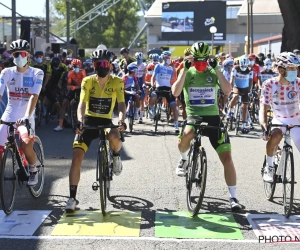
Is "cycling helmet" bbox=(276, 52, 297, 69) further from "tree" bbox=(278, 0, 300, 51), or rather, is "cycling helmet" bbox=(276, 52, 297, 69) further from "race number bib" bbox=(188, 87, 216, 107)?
"tree" bbox=(278, 0, 300, 51)

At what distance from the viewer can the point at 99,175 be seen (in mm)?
7488

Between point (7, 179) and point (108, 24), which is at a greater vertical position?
point (108, 24)

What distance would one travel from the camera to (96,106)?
8039 millimetres

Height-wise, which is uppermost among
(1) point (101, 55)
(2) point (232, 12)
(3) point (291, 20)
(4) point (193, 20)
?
(2) point (232, 12)

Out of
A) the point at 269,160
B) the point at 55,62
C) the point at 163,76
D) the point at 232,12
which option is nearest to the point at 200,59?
the point at 269,160

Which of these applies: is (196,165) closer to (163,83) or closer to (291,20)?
(163,83)

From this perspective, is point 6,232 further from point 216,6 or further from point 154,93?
point 216,6

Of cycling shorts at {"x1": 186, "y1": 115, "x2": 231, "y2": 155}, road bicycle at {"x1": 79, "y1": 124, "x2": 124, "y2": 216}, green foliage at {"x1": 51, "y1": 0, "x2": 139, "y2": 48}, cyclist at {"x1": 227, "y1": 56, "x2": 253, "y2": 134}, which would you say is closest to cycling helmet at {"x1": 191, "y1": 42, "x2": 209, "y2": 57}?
cycling shorts at {"x1": 186, "y1": 115, "x2": 231, "y2": 155}

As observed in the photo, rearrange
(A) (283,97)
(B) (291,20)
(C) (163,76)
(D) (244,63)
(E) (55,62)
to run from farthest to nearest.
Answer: (B) (291,20)
(E) (55,62)
(C) (163,76)
(D) (244,63)
(A) (283,97)

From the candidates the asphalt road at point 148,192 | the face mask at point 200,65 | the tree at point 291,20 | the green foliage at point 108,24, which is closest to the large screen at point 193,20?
the green foliage at point 108,24

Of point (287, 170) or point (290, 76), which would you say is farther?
point (290, 76)

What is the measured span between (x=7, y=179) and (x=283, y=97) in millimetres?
3519

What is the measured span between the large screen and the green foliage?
929 inches

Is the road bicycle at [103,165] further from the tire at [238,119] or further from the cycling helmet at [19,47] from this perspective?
the tire at [238,119]
